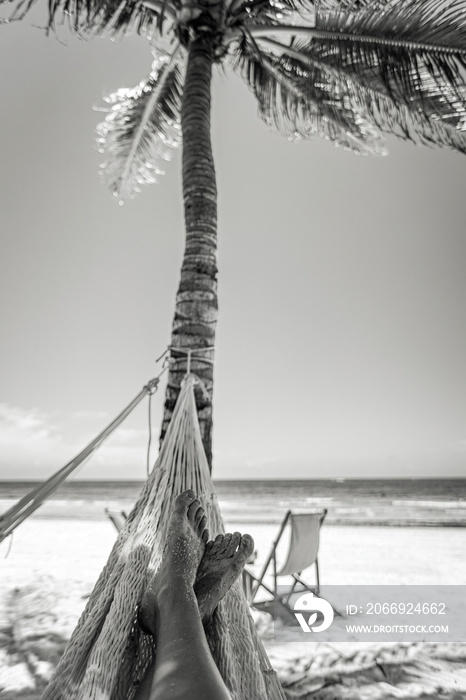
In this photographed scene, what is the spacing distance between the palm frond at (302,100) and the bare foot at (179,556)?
3111 mm

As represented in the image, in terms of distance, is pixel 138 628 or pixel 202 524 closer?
pixel 138 628

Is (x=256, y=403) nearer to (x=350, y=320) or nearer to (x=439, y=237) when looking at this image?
(x=350, y=320)

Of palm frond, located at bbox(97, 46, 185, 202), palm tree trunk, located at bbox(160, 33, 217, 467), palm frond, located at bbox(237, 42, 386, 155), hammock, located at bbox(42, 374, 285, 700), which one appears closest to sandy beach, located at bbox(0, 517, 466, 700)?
hammock, located at bbox(42, 374, 285, 700)

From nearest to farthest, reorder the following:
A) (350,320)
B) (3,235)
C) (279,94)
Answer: (279,94), (3,235), (350,320)

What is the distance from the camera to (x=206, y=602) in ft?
3.76

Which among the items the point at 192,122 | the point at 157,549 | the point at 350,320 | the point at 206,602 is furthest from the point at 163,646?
the point at 350,320

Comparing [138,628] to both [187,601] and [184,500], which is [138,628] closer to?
[187,601]

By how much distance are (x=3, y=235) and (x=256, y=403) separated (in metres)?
Result: 17.6

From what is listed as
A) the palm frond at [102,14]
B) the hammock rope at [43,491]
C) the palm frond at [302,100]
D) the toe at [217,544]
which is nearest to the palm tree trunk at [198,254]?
the hammock rope at [43,491]

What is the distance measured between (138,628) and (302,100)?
12.4ft

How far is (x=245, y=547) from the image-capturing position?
1.27 meters

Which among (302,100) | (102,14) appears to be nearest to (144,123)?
(102,14)

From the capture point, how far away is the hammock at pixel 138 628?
38.8 inches

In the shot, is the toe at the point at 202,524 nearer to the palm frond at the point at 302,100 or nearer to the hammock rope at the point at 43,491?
the hammock rope at the point at 43,491
